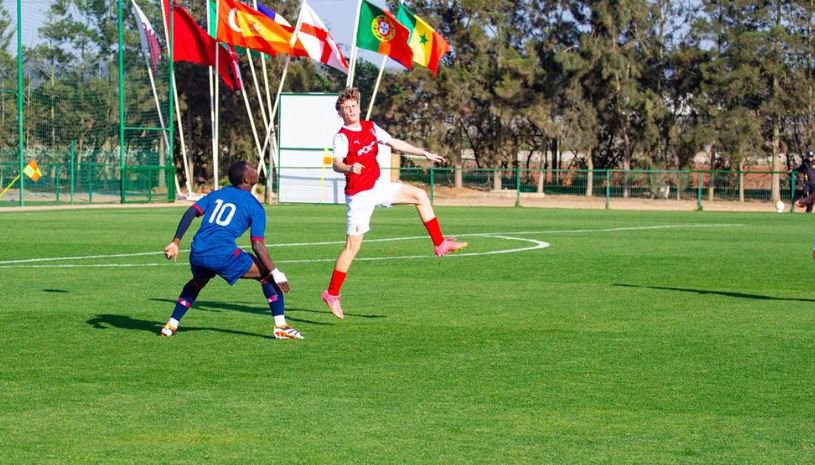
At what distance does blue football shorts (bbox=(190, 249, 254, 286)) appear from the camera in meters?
10.3

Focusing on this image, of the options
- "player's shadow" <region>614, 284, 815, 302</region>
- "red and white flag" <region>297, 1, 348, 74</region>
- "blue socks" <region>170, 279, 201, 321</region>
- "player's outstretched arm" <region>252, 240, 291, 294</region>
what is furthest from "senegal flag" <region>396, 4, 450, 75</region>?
"player's outstretched arm" <region>252, 240, 291, 294</region>

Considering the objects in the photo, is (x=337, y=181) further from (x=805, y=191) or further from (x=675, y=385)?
(x=675, y=385)

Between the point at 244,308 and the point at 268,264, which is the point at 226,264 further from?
the point at 244,308

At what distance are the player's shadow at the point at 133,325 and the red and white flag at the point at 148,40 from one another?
3966cm

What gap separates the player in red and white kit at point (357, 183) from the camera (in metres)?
11.8

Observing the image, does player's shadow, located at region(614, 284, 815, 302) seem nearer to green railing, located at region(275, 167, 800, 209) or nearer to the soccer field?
the soccer field

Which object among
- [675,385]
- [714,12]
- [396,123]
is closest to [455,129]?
[396,123]

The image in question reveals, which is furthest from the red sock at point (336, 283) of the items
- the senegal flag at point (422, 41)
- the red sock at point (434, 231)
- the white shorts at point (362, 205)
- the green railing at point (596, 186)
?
the green railing at point (596, 186)

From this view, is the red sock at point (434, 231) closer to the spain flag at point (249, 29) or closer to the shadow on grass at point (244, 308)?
the shadow on grass at point (244, 308)

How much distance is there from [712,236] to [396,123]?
2048 inches

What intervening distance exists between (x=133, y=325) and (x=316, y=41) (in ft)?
118

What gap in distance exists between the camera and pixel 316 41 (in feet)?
153

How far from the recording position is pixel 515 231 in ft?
97.0

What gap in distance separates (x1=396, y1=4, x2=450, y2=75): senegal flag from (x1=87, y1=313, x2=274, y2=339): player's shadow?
31.0 meters
